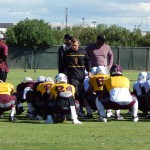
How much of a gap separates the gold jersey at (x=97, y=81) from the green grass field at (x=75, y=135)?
1.15 m

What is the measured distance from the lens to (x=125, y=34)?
76062 mm

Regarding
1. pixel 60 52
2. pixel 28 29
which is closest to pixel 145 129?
pixel 60 52

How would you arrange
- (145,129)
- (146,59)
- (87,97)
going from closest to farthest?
(145,129) → (87,97) → (146,59)

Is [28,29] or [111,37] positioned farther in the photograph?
[111,37]

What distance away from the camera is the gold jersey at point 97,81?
48.1 feet

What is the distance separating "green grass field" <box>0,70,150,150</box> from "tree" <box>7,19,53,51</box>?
44440 millimetres

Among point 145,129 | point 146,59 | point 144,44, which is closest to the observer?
point 145,129

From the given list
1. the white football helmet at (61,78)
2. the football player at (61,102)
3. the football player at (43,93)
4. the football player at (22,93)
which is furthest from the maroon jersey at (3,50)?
the football player at (61,102)

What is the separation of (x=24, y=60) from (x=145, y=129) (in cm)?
4299

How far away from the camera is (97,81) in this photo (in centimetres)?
1470

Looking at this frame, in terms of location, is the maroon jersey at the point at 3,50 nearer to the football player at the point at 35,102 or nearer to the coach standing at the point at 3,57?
the coach standing at the point at 3,57

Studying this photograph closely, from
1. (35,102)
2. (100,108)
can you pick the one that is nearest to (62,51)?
(35,102)

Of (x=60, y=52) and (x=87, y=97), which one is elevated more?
(x=60, y=52)

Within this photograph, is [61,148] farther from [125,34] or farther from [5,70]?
[125,34]
